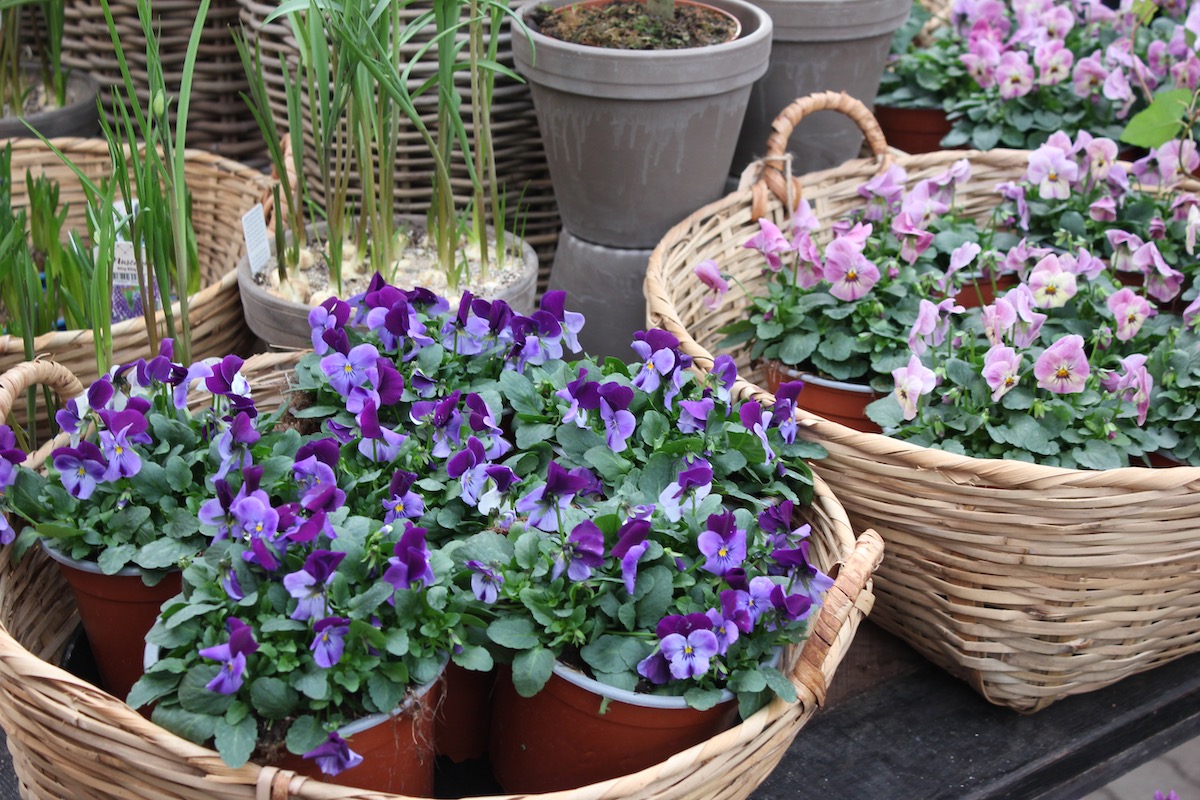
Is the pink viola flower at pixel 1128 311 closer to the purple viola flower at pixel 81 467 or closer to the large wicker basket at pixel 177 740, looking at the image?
the large wicker basket at pixel 177 740

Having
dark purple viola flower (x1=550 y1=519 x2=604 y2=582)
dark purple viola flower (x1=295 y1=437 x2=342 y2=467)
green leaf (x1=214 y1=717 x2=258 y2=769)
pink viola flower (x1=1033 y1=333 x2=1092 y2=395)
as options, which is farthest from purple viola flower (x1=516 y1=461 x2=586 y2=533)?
pink viola flower (x1=1033 y1=333 x2=1092 y2=395)

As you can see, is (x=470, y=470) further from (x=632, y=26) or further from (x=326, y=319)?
(x=632, y=26)

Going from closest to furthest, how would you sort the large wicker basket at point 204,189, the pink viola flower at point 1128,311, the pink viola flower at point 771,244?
1. the pink viola flower at point 1128,311
2. the pink viola flower at point 771,244
3. the large wicker basket at point 204,189

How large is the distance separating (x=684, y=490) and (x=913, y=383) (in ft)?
1.09

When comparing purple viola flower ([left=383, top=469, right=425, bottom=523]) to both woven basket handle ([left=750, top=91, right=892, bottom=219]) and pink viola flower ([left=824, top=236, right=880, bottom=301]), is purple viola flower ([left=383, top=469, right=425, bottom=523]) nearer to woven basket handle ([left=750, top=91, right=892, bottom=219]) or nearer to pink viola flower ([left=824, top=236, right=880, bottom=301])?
pink viola flower ([left=824, top=236, right=880, bottom=301])

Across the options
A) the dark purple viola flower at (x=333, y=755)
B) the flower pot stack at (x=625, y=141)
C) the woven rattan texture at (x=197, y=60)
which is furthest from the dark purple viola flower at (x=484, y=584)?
the woven rattan texture at (x=197, y=60)

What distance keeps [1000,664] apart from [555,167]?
0.92 metres

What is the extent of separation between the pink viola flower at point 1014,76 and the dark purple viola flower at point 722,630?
1481mm

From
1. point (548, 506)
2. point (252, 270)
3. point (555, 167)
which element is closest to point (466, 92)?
point (555, 167)

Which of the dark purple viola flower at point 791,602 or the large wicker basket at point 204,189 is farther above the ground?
the dark purple viola flower at point 791,602

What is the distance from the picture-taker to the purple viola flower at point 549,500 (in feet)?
2.95

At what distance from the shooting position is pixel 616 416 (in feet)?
3.33

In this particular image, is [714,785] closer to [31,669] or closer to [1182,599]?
[31,669]

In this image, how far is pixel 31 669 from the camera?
795 mm
